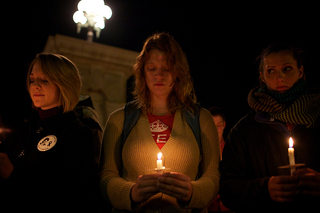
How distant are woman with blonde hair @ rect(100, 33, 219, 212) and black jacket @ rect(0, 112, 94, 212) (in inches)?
7.0

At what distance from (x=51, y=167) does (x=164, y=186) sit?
945 mm

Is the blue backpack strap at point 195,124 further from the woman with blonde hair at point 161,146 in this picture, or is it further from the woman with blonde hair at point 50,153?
the woman with blonde hair at point 50,153

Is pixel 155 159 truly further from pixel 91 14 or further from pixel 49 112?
pixel 91 14

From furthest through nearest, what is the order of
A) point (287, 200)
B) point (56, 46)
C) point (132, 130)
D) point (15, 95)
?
point (15, 95) < point (56, 46) < point (132, 130) < point (287, 200)

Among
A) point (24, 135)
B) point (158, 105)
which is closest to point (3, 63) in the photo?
point (24, 135)

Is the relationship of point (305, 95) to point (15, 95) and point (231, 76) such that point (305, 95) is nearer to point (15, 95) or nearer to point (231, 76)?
point (15, 95)

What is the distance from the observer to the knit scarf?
2273 mm

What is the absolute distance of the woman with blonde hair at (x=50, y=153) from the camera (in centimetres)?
217

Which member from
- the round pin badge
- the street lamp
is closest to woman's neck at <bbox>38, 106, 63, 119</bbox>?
the round pin badge

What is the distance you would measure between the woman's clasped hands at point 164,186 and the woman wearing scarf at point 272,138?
43 centimetres

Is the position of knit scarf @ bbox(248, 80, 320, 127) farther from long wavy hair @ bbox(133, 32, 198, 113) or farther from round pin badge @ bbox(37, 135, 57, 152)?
round pin badge @ bbox(37, 135, 57, 152)

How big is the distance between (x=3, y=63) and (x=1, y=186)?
6577 millimetres

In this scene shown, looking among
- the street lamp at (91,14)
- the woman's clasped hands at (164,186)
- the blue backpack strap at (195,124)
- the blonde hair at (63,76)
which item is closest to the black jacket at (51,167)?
the blonde hair at (63,76)

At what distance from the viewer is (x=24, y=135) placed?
263cm
